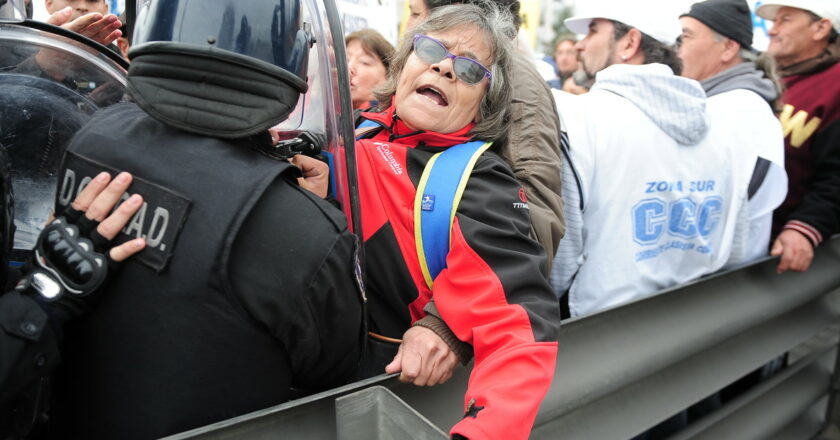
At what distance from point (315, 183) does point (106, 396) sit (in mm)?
705

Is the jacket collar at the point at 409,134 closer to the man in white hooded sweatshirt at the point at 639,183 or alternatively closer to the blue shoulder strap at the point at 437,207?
the blue shoulder strap at the point at 437,207

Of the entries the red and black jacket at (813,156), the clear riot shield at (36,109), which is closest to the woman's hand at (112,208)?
the clear riot shield at (36,109)

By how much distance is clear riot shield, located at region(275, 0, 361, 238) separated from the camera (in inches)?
65.8

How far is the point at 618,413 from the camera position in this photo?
2504 millimetres

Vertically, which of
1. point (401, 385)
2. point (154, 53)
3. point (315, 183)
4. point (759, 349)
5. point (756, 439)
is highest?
point (154, 53)

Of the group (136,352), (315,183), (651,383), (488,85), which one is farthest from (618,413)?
(136,352)

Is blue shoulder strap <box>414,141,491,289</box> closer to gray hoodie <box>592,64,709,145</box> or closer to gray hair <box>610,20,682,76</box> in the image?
gray hoodie <box>592,64,709,145</box>

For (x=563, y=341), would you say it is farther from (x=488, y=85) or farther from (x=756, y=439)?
(x=756, y=439)

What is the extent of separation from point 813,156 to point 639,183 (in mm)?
1624

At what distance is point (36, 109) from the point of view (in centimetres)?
192

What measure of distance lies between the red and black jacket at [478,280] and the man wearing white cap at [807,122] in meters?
2.20

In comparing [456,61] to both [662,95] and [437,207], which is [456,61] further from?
[662,95]

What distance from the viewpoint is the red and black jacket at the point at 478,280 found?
5.14 ft

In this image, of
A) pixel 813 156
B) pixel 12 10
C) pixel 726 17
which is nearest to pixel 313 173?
pixel 12 10
